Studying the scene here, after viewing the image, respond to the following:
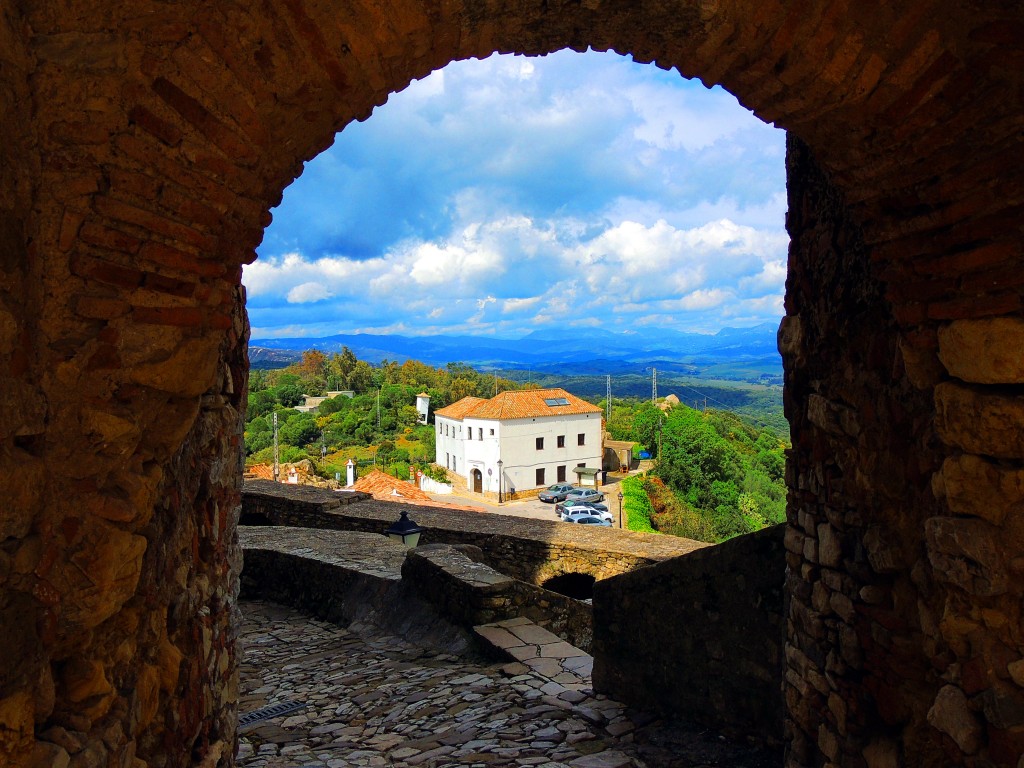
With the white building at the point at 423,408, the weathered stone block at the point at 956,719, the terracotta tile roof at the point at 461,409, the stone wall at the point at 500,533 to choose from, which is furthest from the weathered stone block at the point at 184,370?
the white building at the point at 423,408

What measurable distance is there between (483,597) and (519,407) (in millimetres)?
26905

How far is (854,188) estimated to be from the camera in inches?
90.9

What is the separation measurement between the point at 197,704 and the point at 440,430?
114 ft

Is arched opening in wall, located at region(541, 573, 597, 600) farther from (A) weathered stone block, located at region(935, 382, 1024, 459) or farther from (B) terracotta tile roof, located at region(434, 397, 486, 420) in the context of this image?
(B) terracotta tile roof, located at region(434, 397, 486, 420)

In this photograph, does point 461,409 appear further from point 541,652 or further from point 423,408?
point 541,652

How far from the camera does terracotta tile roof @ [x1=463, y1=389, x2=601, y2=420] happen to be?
3306 cm

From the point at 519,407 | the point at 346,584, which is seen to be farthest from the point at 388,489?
the point at 346,584

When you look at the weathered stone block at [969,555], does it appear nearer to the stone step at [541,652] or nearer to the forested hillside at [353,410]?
the stone step at [541,652]

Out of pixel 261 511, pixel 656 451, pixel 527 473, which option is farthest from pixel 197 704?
pixel 656 451

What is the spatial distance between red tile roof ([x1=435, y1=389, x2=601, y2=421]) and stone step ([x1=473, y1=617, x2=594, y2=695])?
2570 centimetres

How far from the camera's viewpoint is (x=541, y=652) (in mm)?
6023

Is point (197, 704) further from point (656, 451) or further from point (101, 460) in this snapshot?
point (656, 451)

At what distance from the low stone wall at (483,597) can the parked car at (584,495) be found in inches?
801

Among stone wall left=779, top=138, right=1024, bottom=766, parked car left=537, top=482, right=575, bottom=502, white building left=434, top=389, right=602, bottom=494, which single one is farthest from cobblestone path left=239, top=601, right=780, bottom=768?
white building left=434, top=389, right=602, bottom=494
